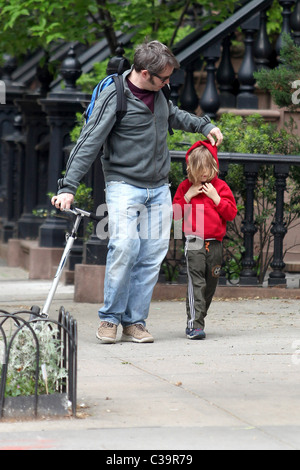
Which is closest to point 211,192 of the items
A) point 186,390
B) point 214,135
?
point 214,135

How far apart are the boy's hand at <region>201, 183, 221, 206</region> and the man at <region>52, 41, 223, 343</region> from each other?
26 centimetres

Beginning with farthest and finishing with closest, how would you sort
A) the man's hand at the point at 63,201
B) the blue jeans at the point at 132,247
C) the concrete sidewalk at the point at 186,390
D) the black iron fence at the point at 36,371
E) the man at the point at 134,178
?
the blue jeans at the point at 132,247, the man at the point at 134,178, the man's hand at the point at 63,201, the black iron fence at the point at 36,371, the concrete sidewalk at the point at 186,390

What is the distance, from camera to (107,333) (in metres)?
6.91

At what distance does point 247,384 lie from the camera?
567 cm

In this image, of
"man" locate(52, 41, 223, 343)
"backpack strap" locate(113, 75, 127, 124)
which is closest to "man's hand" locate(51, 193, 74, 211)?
"man" locate(52, 41, 223, 343)

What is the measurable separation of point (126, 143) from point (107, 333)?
1274 mm

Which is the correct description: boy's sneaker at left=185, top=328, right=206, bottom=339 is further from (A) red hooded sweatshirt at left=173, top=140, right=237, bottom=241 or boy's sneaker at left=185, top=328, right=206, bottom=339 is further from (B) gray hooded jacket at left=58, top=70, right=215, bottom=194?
(B) gray hooded jacket at left=58, top=70, right=215, bottom=194

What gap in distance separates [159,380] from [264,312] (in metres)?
2.60

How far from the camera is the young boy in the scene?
7039 millimetres

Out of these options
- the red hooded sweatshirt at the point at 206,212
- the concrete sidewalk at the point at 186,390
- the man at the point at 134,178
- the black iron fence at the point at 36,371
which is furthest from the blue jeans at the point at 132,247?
the black iron fence at the point at 36,371

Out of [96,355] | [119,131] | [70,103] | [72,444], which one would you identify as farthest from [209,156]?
[70,103]

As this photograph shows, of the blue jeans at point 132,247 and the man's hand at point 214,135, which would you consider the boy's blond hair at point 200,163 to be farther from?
the blue jeans at point 132,247

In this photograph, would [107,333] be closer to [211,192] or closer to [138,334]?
[138,334]

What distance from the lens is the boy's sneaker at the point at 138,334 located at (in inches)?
274
